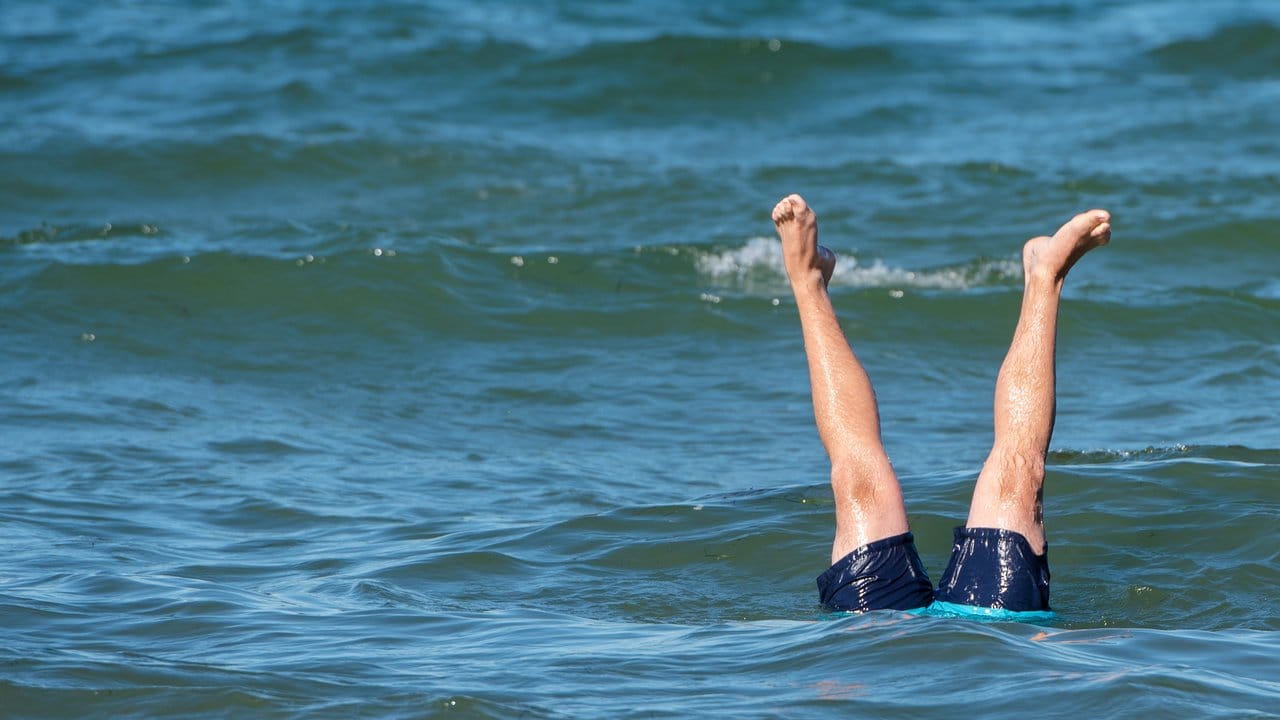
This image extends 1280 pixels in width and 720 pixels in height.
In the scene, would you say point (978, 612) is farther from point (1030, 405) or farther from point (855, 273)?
point (855, 273)

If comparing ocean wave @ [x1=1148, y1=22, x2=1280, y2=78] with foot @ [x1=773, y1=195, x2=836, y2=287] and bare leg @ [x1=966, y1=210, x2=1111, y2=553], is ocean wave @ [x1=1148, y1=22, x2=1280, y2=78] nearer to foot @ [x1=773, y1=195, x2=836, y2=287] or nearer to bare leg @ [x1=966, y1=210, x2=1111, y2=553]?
bare leg @ [x1=966, y1=210, x2=1111, y2=553]

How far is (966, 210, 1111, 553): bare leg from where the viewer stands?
4707 mm

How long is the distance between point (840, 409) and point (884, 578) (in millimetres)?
536

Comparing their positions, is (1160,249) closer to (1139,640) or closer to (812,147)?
(812,147)

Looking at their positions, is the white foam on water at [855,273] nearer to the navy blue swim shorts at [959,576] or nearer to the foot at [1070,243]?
the foot at [1070,243]

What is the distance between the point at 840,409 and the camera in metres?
4.86

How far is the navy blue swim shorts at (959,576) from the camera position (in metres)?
4.67

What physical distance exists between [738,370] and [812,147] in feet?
24.0

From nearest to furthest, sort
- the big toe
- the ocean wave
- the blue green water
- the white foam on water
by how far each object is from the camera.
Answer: the blue green water < the big toe < the white foam on water < the ocean wave

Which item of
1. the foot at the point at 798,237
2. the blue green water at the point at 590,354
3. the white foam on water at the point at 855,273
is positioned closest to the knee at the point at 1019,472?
the blue green water at the point at 590,354

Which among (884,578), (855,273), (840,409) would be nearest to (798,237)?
(840,409)

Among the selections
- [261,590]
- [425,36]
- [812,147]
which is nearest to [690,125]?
[812,147]

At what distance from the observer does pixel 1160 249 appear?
12461 millimetres

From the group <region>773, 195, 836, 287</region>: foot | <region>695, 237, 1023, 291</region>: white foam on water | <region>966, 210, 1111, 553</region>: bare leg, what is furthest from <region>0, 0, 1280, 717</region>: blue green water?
<region>773, 195, 836, 287</region>: foot
